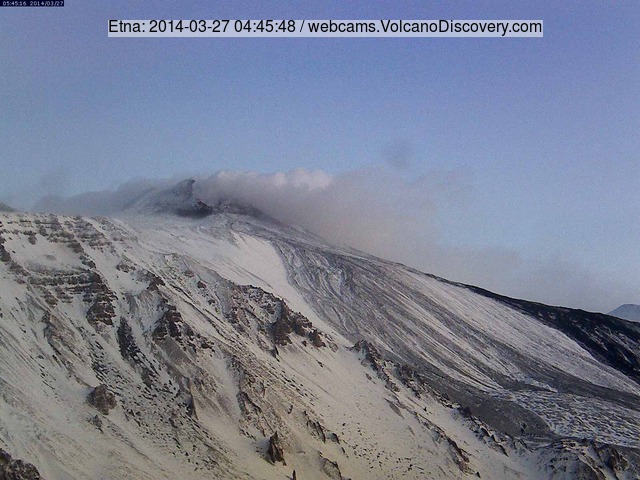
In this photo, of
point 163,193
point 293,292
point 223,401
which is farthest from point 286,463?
point 163,193

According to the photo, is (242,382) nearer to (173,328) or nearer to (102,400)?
(173,328)

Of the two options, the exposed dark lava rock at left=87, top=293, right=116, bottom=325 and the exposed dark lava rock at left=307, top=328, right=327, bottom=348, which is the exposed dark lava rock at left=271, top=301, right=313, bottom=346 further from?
the exposed dark lava rock at left=87, top=293, right=116, bottom=325

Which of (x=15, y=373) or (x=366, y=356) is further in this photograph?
(x=366, y=356)

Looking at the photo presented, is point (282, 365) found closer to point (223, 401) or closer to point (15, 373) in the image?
point (223, 401)

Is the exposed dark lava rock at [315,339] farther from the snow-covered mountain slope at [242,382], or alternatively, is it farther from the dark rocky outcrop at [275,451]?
the dark rocky outcrop at [275,451]

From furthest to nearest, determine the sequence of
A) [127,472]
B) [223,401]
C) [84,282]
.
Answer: [84,282], [223,401], [127,472]

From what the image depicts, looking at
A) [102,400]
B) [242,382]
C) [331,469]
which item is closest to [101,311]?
[102,400]

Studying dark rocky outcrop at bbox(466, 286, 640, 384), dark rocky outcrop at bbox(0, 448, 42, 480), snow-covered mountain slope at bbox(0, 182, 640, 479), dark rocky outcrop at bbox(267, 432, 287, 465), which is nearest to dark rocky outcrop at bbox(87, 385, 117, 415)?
snow-covered mountain slope at bbox(0, 182, 640, 479)
